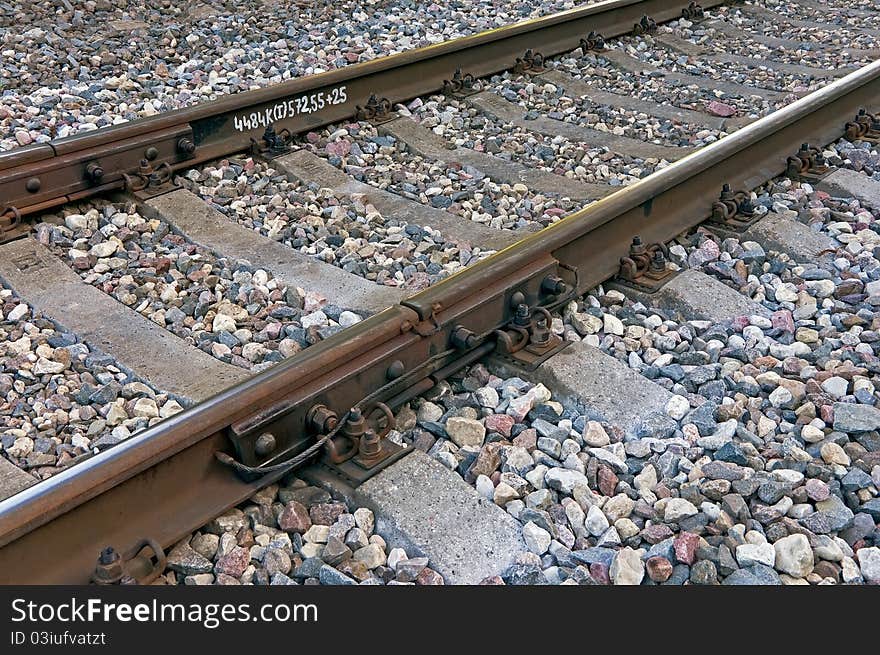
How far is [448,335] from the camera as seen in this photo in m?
3.22

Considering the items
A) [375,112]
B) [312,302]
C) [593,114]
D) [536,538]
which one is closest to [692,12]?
[593,114]

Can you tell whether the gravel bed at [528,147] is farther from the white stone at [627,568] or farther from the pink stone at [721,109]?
the white stone at [627,568]

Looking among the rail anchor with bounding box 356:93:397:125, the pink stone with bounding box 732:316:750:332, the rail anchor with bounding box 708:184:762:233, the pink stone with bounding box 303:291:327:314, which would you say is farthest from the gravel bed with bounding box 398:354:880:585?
the rail anchor with bounding box 356:93:397:125

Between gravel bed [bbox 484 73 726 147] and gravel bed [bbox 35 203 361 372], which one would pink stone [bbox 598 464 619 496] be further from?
gravel bed [bbox 484 73 726 147]

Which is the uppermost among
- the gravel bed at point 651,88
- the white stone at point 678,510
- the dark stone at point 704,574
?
the dark stone at point 704,574

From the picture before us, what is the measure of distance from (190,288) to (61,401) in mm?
902

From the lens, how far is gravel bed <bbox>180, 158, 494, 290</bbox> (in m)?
4.10

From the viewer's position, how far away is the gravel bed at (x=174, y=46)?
5.84 m

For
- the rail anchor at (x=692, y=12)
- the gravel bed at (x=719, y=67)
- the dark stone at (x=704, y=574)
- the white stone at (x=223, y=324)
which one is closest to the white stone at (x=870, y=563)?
the dark stone at (x=704, y=574)

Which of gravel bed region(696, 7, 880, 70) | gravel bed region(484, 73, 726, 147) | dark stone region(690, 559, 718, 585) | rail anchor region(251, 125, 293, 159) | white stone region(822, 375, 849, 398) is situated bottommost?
gravel bed region(696, 7, 880, 70)

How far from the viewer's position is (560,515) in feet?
8.82

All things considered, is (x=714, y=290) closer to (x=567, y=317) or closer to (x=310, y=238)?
(x=567, y=317)

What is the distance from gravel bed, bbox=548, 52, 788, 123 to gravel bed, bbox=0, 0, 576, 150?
3.48 ft

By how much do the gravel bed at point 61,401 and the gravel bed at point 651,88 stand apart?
14.0 ft
